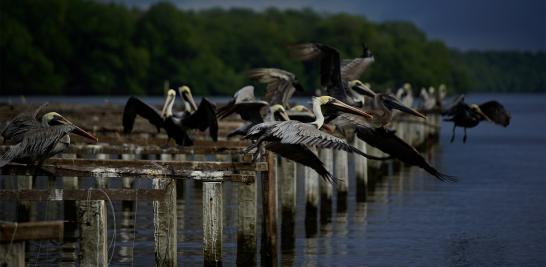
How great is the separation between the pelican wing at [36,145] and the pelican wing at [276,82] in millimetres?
6909

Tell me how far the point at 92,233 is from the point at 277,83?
894 cm

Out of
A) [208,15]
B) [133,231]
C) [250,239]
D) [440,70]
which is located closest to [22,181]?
[133,231]

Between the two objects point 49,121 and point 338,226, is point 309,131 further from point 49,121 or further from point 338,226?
point 338,226

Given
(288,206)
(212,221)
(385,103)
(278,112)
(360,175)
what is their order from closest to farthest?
(212,221), (278,112), (288,206), (385,103), (360,175)

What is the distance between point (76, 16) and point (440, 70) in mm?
38899

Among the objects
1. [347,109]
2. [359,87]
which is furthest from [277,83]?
[347,109]

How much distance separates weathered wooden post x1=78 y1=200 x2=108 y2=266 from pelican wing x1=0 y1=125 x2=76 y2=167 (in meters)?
1.73

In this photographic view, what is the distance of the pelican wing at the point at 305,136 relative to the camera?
13.4 metres

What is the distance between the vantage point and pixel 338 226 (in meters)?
20.5

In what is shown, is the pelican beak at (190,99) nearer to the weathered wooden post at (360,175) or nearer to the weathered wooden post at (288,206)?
the weathered wooden post at (288,206)

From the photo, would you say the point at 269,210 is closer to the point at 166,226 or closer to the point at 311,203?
the point at 166,226

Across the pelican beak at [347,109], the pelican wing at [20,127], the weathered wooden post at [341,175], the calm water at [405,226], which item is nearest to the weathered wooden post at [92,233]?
the pelican wing at [20,127]

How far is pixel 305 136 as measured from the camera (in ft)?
45.0

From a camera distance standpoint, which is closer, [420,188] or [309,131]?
[309,131]
